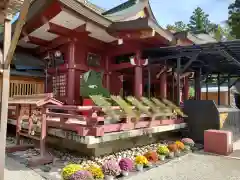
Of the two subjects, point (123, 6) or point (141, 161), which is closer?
point (141, 161)

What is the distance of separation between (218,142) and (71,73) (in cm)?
633

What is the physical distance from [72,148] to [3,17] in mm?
4533

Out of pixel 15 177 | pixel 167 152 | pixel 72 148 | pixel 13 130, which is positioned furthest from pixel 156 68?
pixel 15 177

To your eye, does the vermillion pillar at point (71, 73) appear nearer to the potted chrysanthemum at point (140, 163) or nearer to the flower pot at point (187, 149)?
the potted chrysanthemum at point (140, 163)

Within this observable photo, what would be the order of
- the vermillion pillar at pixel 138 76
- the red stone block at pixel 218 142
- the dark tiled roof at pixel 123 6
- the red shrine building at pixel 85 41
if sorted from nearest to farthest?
the red stone block at pixel 218 142 < the red shrine building at pixel 85 41 < the vermillion pillar at pixel 138 76 < the dark tiled roof at pixel 123 6

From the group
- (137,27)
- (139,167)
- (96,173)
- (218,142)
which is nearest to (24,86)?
(137,27)

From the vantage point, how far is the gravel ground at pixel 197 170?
17.1 ft

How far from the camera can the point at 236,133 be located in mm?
10477

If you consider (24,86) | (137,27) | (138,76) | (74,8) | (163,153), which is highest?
(74,8)

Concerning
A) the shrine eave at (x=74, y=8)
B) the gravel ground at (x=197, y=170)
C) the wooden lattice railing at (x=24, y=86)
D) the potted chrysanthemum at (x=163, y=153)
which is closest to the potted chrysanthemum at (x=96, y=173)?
the gravel ground at (x=197, y=170)

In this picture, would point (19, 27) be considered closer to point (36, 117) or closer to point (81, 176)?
point (81, 176)

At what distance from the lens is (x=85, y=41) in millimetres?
9531

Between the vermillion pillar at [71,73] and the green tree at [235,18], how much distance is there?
94.7ft

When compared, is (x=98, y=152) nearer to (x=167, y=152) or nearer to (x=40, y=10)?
(x=167, y=152)
